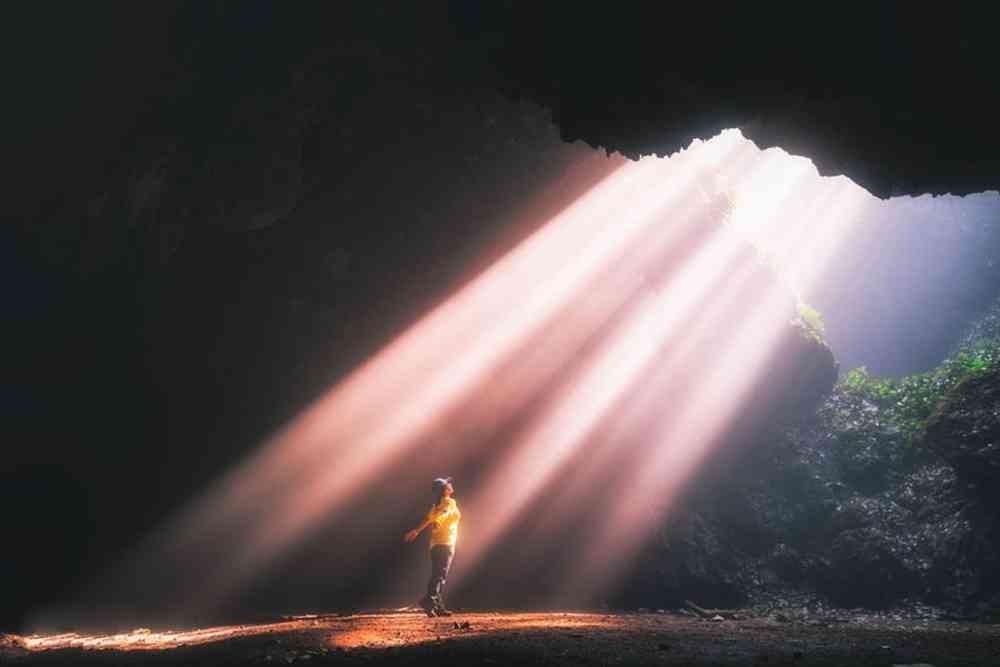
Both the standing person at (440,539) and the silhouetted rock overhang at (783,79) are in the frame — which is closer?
the silhouetted rock overhang at (783,79)

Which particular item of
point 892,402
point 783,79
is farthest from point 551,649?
point 892,402

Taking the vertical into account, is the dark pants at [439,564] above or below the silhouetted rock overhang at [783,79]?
below

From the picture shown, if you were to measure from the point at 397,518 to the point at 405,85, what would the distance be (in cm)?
923

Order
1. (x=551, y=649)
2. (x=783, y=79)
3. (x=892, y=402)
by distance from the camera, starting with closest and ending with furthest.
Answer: (x=551, y=649), (x=783, y=79), (x=892, y=402)

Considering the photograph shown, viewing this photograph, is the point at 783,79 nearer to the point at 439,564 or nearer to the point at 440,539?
the point at 440,539

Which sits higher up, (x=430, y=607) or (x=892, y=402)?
(x=892, y=402)

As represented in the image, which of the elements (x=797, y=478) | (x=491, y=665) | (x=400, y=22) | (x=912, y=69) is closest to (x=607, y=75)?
(x=912, y=69)

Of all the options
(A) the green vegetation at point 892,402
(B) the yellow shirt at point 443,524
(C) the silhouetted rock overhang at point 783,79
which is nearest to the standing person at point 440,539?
(B) the yellow shirt at point 443,524

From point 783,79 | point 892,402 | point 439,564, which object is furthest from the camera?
point 892,402

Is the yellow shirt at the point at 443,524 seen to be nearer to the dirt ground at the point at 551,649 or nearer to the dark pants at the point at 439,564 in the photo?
the dark pants at the point at 439,564

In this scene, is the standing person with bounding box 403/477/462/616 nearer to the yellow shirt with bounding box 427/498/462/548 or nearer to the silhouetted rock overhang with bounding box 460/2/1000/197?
the yellow shirt with bounding box 427/498/462/548

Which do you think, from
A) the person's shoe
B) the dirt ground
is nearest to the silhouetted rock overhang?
the dirt ground

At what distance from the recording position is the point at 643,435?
14.1 metres

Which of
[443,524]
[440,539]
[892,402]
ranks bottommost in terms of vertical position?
[440,539]
